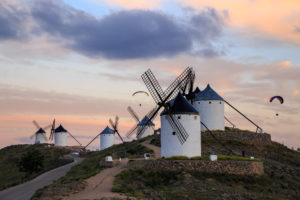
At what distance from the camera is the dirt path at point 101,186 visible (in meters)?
26.2

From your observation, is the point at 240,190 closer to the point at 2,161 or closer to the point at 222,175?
the point at 222,175

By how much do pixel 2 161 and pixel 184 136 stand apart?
50650 millimetres

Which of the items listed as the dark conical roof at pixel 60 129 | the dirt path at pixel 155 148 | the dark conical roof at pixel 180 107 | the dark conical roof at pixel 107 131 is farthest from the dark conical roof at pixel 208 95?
the dark conical roof at pixel 60 129

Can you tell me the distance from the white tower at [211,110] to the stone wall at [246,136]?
1.97 m

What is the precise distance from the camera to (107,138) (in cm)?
7219

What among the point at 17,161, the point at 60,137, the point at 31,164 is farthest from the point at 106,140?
the point at 31,164

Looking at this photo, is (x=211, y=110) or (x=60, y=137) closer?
(x=211, y=110)

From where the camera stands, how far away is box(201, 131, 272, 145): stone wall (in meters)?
50.5

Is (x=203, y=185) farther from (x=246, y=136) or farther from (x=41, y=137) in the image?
(x=41, y=137)

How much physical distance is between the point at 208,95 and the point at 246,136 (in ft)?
24.6

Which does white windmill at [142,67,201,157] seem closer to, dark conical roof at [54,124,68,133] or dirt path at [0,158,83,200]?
dirt path at [0,158,83,200]

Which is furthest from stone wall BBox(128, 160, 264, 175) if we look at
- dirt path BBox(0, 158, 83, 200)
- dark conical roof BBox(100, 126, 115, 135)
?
dark conical roof BBox(100, 126, 115, 135)

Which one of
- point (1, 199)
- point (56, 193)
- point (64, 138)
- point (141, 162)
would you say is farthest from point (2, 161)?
point (56, 193)

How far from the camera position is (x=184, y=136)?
121 feet
